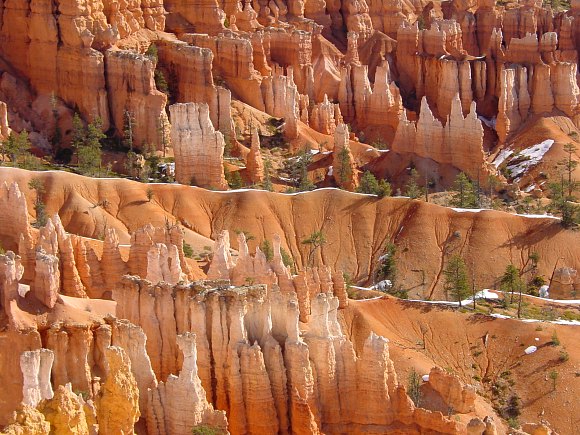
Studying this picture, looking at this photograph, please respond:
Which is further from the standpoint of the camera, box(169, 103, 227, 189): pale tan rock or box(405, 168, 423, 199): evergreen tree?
box(405, 168, 423, 199): evergreen tree

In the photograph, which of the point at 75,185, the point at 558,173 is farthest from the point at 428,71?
the point at 75,185

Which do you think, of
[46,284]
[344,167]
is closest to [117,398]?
[46,284]

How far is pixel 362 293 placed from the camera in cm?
8675

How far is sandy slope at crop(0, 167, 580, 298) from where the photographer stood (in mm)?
95688

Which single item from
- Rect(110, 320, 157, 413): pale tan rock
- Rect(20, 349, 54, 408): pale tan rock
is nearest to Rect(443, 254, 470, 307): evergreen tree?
Rect(110, 320, 157, 413): pale tan rock

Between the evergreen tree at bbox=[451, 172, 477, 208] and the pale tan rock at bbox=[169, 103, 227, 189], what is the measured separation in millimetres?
14774

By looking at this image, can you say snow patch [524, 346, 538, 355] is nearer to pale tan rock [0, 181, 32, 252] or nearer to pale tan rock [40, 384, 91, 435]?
pale tan rock [0, 181, 32, 252]

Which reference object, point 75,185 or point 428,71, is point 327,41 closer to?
point 428,71

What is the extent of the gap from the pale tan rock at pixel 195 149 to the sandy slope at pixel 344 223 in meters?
2.89

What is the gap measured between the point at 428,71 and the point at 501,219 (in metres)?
36.6

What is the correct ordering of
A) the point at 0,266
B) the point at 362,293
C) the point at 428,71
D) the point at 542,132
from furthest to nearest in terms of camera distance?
the point at 428,71
the point at 542,132
the point at 362,293
the point at 0,266

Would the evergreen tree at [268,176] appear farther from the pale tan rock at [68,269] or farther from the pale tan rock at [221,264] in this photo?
the pale tan rock at [68,269]

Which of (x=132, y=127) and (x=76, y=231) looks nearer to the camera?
(x=76, y=231)

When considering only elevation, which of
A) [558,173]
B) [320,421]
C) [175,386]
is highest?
[175,386]
